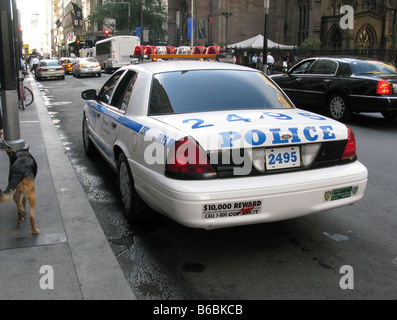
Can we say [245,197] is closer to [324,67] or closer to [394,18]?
[324,67]

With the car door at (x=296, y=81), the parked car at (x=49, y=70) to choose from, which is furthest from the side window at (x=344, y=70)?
the parked car at (x=49, y=70)

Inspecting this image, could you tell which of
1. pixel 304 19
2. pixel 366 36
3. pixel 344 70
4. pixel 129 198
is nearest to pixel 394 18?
pixel 366 36

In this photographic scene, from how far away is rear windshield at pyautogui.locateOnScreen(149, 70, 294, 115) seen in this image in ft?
14.2

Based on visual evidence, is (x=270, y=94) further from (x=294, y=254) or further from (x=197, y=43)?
(x=197, y=43)

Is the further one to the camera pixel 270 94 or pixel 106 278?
pixel 270 94

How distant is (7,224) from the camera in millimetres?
4434

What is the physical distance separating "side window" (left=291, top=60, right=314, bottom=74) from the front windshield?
145 cm

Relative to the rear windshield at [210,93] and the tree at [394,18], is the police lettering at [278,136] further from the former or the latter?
the tree at [394,18]

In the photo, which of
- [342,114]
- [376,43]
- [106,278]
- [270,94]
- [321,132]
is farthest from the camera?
[376,43]

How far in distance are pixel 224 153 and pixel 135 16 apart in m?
60.5

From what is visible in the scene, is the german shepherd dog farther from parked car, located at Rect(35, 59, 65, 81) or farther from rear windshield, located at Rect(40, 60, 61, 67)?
rear windshield, located at Rect(40, 60, 61, 67)
